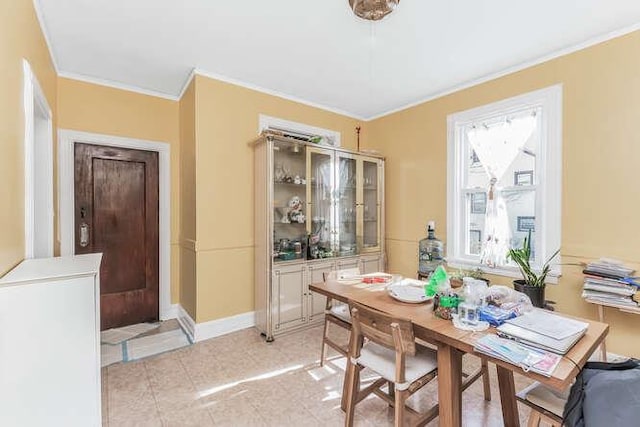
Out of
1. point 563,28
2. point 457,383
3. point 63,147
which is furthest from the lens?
point 63,147

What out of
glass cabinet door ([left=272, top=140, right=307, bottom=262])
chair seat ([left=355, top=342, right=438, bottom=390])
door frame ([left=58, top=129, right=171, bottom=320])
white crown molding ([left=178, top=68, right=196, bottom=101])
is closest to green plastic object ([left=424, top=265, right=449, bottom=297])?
chair seat ([left=355, top=342, right=438, bottom=390])

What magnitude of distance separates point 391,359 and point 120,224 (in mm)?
3152

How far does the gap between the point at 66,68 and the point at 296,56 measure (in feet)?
7.46

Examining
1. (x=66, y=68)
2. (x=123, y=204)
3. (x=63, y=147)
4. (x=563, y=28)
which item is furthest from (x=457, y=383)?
(x=66, y=68)

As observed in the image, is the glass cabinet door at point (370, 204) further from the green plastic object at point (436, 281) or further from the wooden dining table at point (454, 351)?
the green plastic object at point (436, 281)

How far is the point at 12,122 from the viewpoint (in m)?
1.49

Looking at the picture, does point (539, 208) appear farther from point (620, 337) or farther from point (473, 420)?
point (473, 420)

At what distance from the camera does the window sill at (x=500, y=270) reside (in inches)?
103

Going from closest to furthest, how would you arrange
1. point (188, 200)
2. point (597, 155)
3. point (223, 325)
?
point (597, 155)
point (223, 325)
point (188, 200)

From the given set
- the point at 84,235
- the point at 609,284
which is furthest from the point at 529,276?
the point at 84,235

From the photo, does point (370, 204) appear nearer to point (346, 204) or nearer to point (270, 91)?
point (346, 204)

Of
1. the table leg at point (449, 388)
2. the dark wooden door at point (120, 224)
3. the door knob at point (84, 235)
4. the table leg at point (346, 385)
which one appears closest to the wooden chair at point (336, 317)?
the table leg at point (346, 385)

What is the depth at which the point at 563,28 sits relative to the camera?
88.7 inches

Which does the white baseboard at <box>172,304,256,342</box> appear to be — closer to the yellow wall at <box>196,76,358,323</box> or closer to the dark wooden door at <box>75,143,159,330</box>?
the yellow wall at <box>196,76,358,323</box>
